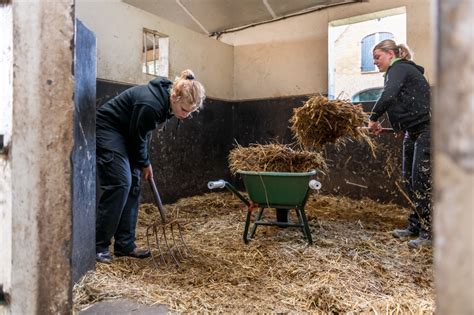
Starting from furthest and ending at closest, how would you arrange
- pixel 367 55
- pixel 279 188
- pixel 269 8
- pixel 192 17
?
1. pixel 367 55
2. pixel 192 17
3. pixel 269 8
4. pixel 279 188

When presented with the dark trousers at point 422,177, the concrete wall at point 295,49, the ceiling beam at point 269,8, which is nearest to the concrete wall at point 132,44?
the concrete wall at point 295,49

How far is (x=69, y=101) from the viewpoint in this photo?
1327mm

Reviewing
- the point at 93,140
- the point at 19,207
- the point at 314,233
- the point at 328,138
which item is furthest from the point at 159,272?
the point at 328,138

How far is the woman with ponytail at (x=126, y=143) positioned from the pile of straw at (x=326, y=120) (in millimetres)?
1021

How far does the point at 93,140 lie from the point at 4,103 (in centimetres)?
93

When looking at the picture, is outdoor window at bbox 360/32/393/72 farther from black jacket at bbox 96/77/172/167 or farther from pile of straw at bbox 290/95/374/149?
black jacket at bbox 96/77/172/167

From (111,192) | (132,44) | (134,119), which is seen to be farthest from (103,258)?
(132,44)

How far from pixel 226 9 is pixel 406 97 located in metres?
3.14

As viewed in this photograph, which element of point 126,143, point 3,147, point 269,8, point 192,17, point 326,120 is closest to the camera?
point 3,147

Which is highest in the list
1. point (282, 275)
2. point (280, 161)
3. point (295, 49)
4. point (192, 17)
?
point (192, 17)

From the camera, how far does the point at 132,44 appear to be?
13.5 feet

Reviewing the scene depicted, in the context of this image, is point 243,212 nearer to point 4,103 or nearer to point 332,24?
point 332,24

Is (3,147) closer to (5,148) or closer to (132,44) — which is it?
(5,148)

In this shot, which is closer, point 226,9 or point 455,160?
point 455,160
